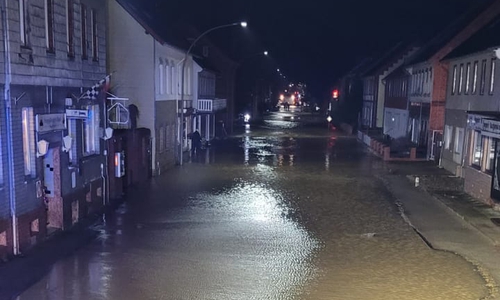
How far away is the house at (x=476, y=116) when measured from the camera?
1758 cm

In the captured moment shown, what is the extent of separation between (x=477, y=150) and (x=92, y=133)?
14541 mm

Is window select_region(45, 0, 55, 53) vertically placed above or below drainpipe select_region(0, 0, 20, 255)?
above

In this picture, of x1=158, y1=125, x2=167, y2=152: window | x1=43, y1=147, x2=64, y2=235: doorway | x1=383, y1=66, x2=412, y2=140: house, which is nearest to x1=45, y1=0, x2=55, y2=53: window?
x1=43, y1=147, x2=64, y2=235: doorway

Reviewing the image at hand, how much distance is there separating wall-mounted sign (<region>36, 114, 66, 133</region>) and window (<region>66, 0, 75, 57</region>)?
6.98ft

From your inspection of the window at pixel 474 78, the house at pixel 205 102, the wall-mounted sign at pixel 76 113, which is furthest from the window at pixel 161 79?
the window at pixel 474 78

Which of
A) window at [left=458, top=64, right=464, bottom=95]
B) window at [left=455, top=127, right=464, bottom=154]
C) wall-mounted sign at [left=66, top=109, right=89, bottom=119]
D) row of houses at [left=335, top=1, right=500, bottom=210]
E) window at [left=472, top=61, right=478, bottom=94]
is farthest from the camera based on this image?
window at [left=458, top=64, right=464, bottom=95]

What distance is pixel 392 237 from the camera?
13.9m

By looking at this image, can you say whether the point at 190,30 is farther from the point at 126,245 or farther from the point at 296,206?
the point at 126,245

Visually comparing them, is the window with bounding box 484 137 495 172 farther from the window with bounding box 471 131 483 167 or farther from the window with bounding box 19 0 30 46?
the window with bounding box 19 0 30 46

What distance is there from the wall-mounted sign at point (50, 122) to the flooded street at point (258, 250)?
3.20 metres

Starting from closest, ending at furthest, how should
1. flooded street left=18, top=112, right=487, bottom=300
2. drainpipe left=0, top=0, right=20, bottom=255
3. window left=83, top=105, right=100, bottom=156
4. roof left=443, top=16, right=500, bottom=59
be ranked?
flooded street left=18, top=112, right=487, bottom=300 < drainpipe left=0, top=0, right=20, bottom=255 < window left=83, top=105, right=100, bottom=156 < roof left=443, top=16, right=500, bottom=59

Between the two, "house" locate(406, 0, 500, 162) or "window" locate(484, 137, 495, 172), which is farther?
"house" locate(406, 0, 500, 162)

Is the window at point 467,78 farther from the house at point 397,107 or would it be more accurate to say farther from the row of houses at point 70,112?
the row of houses at point 70,112

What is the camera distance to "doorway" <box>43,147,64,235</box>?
13672 mm
